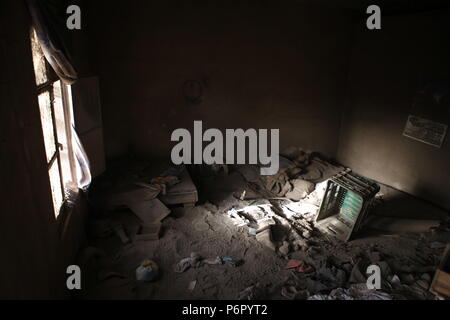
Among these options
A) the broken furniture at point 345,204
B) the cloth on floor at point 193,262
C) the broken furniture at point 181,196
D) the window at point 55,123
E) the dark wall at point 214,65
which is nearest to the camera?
the window at point 55,123

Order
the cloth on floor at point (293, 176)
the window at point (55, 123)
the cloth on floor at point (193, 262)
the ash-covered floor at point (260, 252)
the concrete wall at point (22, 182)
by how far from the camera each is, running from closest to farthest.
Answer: the concrete wall at point (22, 182)
the window at point (55, 123)
the ash-covered floor at point (260, 252)
the cloth on floor at point (193, 262)
the cloth on floor at point (293, 176)

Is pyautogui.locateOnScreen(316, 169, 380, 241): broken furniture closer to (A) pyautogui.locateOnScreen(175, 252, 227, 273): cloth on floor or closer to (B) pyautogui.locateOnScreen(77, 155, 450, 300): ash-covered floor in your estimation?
(B) pyautogui.locateOnScreen(77, 155, 450, 300): ash-covered floor

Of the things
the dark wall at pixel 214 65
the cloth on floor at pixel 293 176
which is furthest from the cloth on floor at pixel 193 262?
the dark wall at pixel 214 65

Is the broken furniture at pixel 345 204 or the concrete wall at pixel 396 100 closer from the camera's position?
the broken furniture at pixel 345 204

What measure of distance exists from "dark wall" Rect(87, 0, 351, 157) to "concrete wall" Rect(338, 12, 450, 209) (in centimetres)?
69

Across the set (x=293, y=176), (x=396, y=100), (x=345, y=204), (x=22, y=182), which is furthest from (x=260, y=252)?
(x=396, y=100)

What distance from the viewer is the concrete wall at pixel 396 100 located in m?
6.26

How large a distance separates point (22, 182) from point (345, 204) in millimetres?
5131

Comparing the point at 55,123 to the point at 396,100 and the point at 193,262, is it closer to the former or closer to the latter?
the point at 193,262

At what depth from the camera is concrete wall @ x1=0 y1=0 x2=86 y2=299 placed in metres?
2.45

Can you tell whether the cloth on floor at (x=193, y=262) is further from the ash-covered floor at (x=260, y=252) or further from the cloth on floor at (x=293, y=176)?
the cloth on floor at (x=293, y=176)

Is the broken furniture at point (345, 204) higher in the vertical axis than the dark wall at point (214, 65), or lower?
lower

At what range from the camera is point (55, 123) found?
417 cm

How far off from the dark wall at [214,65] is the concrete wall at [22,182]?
391 centimetres
